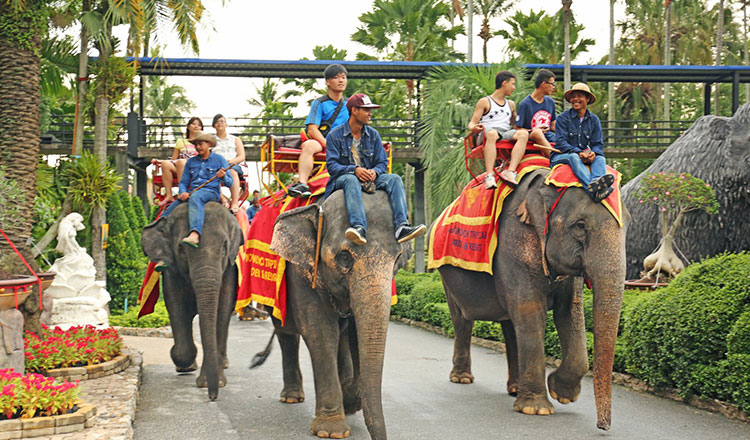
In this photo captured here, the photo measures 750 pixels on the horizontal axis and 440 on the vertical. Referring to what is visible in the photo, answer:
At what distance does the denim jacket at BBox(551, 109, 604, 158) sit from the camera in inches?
317

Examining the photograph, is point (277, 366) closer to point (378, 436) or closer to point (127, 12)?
point (378, 436)

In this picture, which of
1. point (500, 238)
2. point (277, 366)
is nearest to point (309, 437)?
point (500, 238)

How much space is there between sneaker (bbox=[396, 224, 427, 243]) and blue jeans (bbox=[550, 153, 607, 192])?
7.09 feet

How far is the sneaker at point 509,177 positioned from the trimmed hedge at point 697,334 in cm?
221

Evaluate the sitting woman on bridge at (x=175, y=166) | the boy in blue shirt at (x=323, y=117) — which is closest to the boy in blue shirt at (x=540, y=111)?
the boy in blue shirt at (x=323, y=117)

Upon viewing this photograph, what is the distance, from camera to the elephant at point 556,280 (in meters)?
6.74

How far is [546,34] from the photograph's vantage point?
36688mm

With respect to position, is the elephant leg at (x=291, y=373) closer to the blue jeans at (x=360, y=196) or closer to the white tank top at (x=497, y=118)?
the blue jeans at (x=360, y=196)

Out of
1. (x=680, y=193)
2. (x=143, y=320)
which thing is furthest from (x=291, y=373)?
(x=680, y=193)

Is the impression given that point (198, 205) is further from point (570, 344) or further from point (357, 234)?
point (570, 344)

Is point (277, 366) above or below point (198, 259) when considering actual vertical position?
below

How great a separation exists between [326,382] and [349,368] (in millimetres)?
778

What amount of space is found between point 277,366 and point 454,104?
36.2ft

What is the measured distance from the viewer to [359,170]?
6.27m
